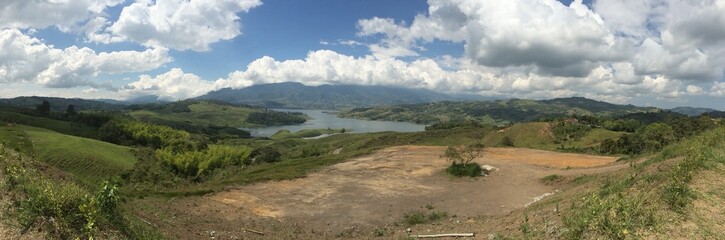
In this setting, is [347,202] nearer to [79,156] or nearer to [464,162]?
[464,162]

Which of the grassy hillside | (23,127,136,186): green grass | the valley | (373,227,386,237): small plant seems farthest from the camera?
the grassy hillside

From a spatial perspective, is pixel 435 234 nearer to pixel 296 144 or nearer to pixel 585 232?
pixel 585 232

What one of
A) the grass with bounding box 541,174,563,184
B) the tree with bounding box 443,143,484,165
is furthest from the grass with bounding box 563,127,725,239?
the tree with bounding box 443,143,484,165

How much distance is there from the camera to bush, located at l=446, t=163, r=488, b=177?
38.4 metres

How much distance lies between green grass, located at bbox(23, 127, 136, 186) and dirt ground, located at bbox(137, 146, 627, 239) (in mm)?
44287

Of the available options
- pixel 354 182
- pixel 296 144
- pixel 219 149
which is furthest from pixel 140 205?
pixel 296 144

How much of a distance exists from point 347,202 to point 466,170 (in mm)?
15457

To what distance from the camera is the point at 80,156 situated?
218 feet

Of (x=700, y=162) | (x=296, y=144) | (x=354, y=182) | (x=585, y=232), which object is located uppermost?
(x=700, y=162)

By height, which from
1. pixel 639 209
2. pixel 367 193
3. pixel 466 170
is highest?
pixel 639 209

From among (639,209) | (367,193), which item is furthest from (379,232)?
(367,193)

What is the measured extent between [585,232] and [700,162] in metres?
7.16

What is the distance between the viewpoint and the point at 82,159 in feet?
217

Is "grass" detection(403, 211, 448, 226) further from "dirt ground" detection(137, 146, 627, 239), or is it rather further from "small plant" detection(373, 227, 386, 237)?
"small plant" detection(373, 227, 386, 237)
